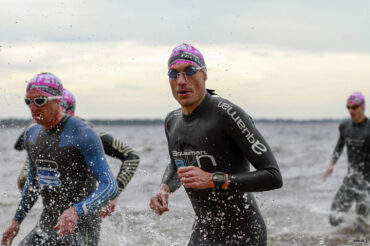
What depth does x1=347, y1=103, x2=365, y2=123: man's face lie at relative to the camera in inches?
424

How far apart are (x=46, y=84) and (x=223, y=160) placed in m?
2.02

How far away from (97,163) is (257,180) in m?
1.70

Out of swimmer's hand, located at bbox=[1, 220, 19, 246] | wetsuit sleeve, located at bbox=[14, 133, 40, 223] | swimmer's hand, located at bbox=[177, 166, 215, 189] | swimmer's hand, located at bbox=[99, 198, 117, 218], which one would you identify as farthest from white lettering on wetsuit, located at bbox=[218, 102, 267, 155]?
swimmer's hand, located at bbox=[1, 220, 19, 246]

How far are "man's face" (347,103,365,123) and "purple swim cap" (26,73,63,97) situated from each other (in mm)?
6918

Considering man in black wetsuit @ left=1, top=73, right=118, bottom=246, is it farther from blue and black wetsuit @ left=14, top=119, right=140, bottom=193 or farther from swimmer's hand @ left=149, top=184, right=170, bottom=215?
blue and black wetsuit @ left=14, top=119, right=140, bottom=193

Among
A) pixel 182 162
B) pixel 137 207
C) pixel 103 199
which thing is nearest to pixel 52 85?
pixel 103 199

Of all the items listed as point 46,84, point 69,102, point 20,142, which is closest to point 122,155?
point 69,102

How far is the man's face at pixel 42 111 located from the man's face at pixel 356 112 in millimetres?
7094

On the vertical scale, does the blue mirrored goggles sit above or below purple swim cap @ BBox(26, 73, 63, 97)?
above

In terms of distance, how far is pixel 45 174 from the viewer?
5.14 meters

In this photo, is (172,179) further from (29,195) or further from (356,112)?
(356,112)

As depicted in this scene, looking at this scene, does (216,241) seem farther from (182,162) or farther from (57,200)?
(57,200)

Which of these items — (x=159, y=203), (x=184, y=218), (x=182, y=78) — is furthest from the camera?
(x=184, y=218)

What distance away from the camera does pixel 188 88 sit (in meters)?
4.14
